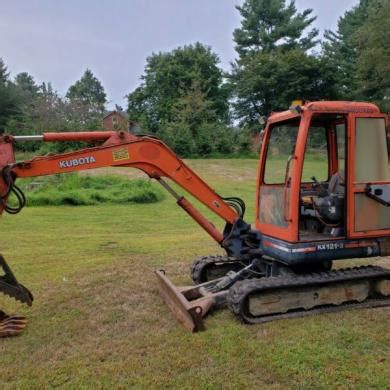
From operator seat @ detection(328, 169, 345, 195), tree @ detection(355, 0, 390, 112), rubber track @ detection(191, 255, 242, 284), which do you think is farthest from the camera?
tree @ detection(355, 0, 390, 112)

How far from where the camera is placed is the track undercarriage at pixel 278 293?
4.97m

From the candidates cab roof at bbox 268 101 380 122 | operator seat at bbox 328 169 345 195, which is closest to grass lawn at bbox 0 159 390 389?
operator seat at bbox 328 169 345 195

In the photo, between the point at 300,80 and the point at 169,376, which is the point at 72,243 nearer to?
the point at 169,376

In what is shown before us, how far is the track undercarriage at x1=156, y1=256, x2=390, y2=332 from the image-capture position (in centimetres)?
497

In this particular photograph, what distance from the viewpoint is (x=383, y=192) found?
535 cm

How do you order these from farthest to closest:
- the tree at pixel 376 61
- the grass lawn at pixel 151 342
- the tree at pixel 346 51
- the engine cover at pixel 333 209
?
1. the tree at pixel 346 51
2. the tree at pixel 376 61
3. the engine cover at pixel 333 209
4. the grass lawn at pixel 151 342

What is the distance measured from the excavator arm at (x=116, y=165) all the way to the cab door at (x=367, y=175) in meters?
1.34

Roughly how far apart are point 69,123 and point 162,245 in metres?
24.8

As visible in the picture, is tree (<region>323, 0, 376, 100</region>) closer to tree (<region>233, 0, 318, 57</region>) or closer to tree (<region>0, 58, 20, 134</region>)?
tree (<region>233, 0, 318, 57</region>)

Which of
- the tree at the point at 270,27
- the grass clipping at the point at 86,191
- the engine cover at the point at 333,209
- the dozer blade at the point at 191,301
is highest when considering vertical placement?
the tree at the point at 270,27

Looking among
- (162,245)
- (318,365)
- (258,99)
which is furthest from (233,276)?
(258,99)

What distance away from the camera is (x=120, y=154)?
17.0 feet

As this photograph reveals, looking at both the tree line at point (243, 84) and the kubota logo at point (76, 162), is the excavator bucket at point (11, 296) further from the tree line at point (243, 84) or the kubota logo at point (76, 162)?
the tree line at point (243, 84)

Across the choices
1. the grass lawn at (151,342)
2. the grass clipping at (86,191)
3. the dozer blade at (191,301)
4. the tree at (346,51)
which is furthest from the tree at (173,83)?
the dozer blade at (191,301)
